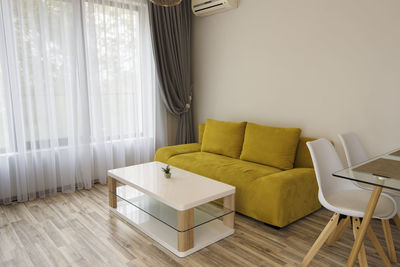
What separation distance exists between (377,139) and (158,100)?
299 centimetres

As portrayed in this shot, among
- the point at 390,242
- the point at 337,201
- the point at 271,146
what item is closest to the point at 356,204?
the point at 337,201

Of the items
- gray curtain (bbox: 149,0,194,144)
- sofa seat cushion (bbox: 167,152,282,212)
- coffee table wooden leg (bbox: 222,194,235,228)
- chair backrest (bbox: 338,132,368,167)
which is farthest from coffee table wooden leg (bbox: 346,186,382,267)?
gray curtain (bbox: 149,0,194,144)

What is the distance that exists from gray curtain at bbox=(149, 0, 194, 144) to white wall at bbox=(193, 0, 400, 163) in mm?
293

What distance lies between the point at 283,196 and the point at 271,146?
0.81 metres

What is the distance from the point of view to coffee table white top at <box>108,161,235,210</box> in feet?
8.04

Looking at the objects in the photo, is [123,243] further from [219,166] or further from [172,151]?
[172,151]

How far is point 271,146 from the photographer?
3.41 metres

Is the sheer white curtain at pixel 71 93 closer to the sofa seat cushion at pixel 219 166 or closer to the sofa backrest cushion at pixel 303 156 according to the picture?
the sofa seat cushion at pixel 219 166

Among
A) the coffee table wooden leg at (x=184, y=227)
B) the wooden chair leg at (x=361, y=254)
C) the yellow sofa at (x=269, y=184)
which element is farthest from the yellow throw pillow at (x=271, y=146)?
the coffee table wooden leg at (x=184, y=227)

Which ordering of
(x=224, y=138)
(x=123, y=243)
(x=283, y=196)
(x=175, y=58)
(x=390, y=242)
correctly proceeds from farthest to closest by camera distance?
(x=175, y=58) → (x=224, y=138) → (x=283, y=196) → (x=123, y=243) → (x=390, y=242)

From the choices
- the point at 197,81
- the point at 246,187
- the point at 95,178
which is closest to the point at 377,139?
the point at 246,187

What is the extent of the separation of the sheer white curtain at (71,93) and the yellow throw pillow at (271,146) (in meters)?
1.69

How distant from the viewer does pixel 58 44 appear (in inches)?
142

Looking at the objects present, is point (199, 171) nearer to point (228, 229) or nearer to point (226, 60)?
point (228, 229)
